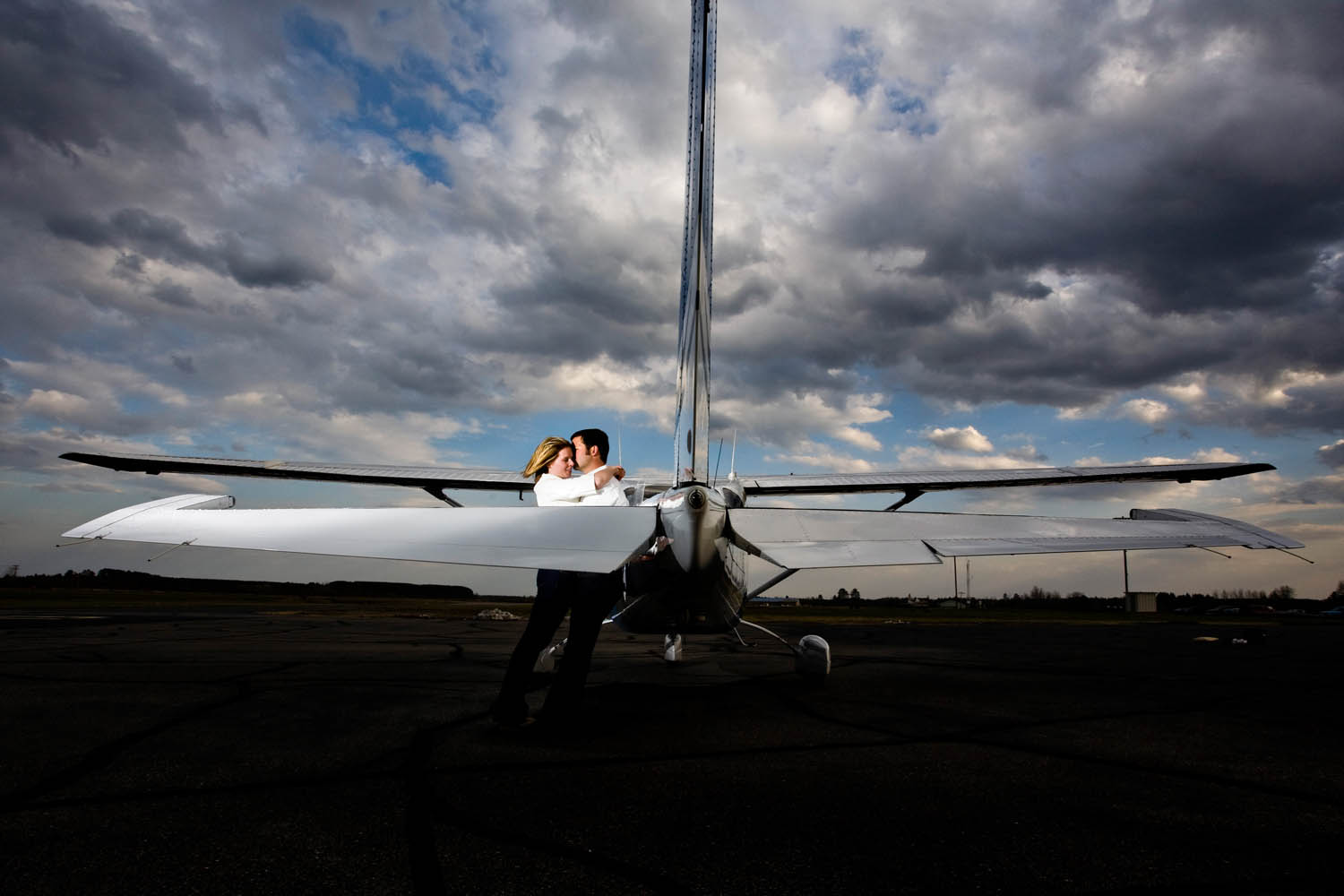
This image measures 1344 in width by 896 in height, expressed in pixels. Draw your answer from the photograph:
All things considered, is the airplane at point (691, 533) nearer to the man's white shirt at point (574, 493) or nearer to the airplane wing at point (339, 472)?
the man's white shirt at point (574, 493)

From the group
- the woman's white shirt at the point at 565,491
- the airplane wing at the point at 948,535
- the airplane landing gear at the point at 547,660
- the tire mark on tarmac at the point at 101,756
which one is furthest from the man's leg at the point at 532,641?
the airplane landing gear at the point at 547,660

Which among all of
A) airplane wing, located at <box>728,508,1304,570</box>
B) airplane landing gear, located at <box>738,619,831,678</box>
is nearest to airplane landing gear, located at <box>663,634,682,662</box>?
airplane landing gear, located at <box>738,619,831,678</box>

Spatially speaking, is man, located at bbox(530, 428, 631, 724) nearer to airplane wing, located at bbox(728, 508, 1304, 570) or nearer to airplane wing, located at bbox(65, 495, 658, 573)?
airplane wing, located at bbox(728, 508, 1304, 570)

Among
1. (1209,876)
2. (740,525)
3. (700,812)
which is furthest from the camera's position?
(740,525)

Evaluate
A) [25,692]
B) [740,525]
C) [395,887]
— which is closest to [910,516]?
[740,525]

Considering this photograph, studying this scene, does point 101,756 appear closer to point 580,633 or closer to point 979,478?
point 580,633

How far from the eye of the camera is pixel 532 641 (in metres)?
4.46

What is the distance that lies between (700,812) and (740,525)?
228 centimetres

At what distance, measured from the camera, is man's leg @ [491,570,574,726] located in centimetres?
446

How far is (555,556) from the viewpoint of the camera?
10.6 ft

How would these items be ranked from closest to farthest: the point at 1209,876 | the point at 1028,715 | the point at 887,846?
the point at 1209,876
the point at 887,846
the point at 1028,715

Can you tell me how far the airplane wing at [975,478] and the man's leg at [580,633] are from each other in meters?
6.76

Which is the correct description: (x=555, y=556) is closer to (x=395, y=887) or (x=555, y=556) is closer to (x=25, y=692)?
(x=395, y=887)

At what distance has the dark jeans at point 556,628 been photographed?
14.7ft
